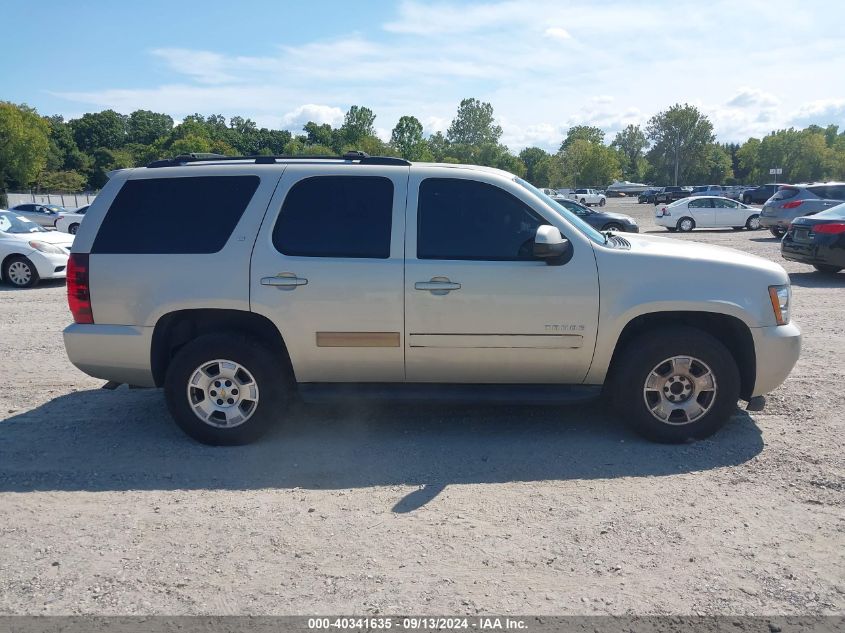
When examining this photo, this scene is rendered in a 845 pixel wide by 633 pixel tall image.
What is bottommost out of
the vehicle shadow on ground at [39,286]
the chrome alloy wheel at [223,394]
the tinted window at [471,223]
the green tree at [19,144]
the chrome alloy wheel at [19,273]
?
the vehicle shadow on ground at [39,286]

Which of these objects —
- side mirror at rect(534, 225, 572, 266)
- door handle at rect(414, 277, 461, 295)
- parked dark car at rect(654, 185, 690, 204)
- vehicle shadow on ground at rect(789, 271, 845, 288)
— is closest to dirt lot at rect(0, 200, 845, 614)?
door handle at rect(414, 277, 461, 295)

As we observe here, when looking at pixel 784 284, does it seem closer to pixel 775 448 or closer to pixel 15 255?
pixel 775 448

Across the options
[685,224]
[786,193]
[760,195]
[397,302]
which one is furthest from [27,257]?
[760,195]

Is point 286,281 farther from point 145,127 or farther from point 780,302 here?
point 145,127

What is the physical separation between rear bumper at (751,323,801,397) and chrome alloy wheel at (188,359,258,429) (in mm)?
3624

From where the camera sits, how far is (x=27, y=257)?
13.2 metres

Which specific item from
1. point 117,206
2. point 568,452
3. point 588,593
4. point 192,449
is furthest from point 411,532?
point 117,206

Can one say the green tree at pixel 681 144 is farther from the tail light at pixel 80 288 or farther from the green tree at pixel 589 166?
the tail light at pixel 80 288

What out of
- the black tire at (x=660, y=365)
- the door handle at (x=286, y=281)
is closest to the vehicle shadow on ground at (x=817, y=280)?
the black tire at (x=660, y=365)

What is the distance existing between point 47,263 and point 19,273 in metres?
0.55

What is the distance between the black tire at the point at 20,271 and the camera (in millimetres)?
13219

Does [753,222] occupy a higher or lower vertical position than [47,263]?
higher

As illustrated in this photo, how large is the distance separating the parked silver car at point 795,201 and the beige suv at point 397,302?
62.6 ft

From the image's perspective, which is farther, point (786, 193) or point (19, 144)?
point (19, 144)
